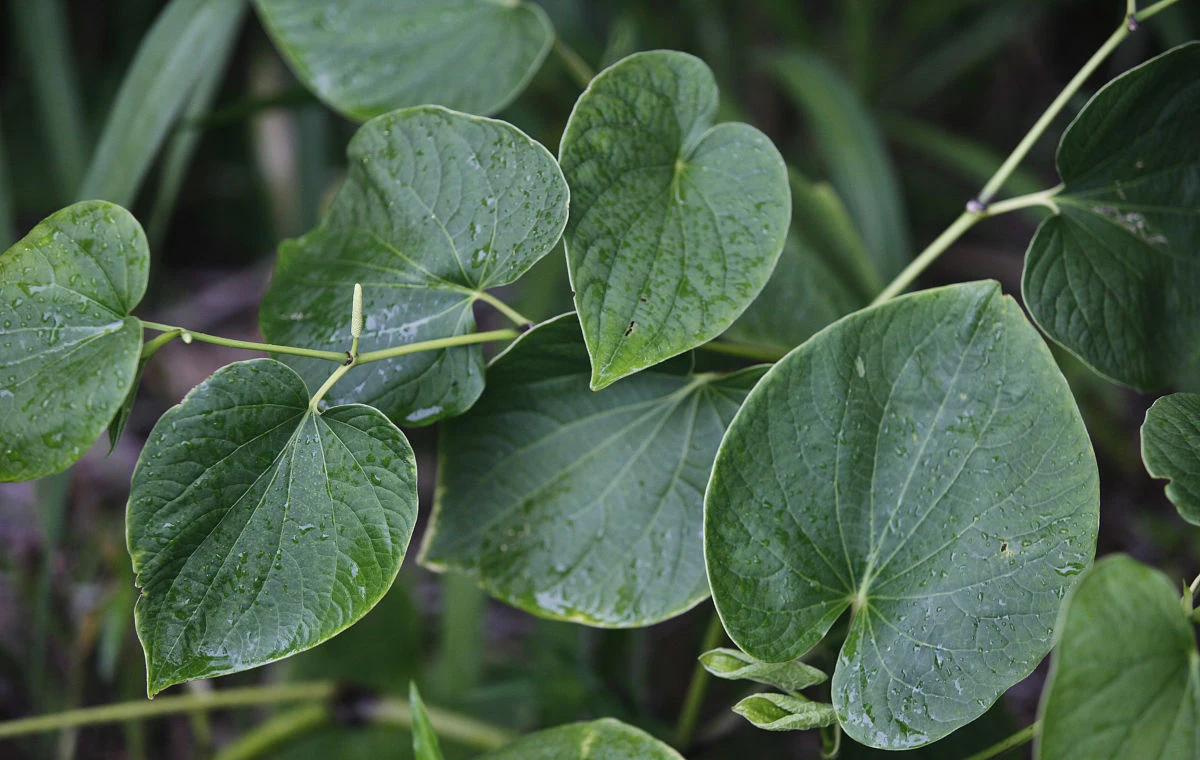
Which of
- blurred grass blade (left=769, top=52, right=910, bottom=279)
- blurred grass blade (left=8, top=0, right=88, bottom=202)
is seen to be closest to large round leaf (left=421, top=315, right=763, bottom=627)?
blurred grass blade (left=769, top=52, right=910, bottom=279)

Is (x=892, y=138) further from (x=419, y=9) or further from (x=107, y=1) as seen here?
(x=107, y=1)

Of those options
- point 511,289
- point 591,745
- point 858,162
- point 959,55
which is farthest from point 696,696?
point 959,55

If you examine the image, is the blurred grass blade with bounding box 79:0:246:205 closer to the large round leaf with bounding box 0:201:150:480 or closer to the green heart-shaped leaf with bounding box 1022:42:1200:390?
the large round leaf with bounding box 0:201:150:480

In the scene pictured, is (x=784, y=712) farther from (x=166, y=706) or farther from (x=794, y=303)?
(x=166, y=706)

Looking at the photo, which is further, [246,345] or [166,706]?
[166,706]

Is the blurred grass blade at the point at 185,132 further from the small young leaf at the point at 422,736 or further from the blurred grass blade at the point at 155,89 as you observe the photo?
the small young leaf at the point at 422,736

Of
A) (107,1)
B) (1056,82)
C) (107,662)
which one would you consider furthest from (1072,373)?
(107,1)
